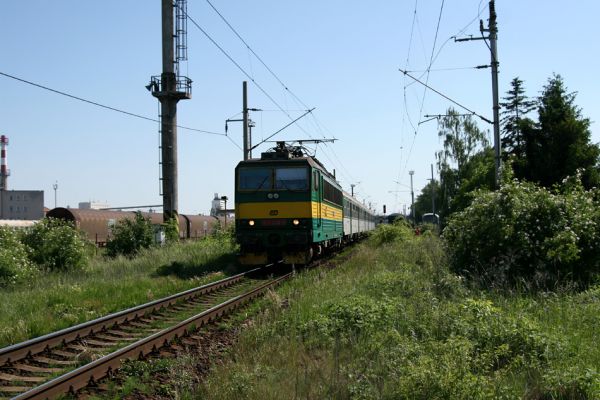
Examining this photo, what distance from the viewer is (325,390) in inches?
206

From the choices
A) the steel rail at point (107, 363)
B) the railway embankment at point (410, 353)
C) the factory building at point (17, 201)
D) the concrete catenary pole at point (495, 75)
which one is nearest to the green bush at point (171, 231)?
the concrete catenary pole at point (495, 75)

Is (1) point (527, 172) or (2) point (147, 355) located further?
(1) point (527, 172)

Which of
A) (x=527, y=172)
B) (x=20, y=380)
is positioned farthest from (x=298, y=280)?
(x=527, y=172)

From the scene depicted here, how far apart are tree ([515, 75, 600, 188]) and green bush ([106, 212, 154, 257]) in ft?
70.2

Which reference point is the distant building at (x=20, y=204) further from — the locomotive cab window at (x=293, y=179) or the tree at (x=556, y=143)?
the locomotive cab window at (x=293, y=179)

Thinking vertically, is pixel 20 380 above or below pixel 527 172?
below

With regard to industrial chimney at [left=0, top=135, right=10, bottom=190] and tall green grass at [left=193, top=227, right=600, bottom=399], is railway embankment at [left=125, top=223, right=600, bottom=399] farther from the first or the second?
industrial chimney at [left=0, top=135, right=10, bottom=190]

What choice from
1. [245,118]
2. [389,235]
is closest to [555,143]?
[389,235]

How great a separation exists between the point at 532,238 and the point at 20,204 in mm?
88313

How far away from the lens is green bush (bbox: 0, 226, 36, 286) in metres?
14.8

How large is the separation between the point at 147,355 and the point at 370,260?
11.8 m

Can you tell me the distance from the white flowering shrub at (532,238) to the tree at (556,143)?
2155cm

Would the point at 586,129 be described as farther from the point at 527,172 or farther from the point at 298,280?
the point at 298,280

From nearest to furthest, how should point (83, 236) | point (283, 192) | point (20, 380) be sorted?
point (20, 380)
point (283, 192)
point (83, 236)
